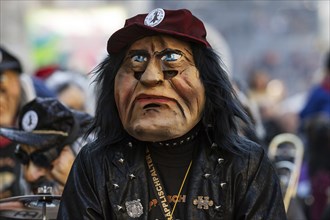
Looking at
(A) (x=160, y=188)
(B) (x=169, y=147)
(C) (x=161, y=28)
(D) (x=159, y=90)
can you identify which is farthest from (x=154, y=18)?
(A) (x=160, y=188)

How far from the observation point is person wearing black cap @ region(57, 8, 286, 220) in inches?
205

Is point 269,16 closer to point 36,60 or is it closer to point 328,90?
point 36,60

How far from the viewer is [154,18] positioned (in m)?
5.28

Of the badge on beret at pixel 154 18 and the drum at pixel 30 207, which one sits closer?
the badge on beret at pixel 154 18

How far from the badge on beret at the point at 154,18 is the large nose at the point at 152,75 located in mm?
166

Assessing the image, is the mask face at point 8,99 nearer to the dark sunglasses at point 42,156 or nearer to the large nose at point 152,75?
the dark sunglasses at point 42,156

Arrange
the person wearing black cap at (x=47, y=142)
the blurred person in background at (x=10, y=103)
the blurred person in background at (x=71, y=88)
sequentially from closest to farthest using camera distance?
the person wearing black cap at (x=47, y=142) < the blurred person in background at (x=10, y=103) < the blurred person in background at (x=71, y=88)

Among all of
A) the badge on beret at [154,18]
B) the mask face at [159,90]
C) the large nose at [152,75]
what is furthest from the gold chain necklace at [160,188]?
the badge on beret at [154,18]

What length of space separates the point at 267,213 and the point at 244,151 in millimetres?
309

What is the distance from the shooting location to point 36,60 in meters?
18.8

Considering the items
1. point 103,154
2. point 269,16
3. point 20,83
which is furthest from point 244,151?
point 269,16

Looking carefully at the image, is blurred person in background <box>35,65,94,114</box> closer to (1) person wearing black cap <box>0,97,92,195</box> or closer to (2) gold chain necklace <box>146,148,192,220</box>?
(1) person wearing black cap <box>0,97,92,195</box>

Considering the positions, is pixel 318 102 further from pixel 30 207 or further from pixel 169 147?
pixel 169 147

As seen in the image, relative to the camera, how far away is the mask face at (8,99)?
8.52m
